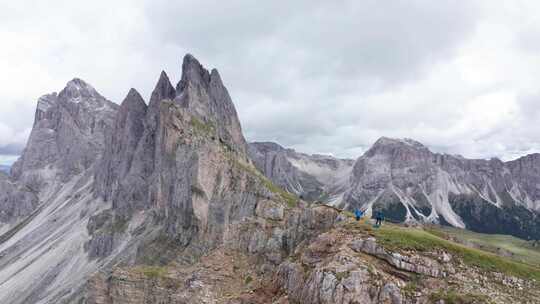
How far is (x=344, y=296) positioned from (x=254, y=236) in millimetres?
37410

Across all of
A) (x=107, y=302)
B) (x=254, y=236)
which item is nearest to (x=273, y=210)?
(x=254, y=236)

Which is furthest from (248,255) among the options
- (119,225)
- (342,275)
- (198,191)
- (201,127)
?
(119,225)

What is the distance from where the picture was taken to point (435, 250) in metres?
54.3

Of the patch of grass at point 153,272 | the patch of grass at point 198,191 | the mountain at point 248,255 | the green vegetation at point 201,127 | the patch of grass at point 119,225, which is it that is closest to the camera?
the mountain at point 248,255

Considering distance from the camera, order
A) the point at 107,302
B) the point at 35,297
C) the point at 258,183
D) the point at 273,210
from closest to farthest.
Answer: the point at 107,302, the point at 273,210, the point at 258,183, the point at 35,297

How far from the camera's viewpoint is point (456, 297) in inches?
1869

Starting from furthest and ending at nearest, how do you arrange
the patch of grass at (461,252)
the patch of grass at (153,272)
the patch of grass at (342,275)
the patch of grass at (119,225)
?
the patch of grass at (119,225) → the patch of grass at (153,272) → the patch of grass at (461,252) → the patch of grass at (342,275)

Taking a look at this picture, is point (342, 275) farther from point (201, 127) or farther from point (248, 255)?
point (201, 127)

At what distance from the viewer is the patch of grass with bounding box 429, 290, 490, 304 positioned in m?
46.9

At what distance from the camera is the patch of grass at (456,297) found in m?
46.9

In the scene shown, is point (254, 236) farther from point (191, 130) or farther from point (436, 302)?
point (191, 130)

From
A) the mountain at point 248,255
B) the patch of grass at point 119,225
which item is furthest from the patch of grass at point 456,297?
the patch of grass at point 119,225

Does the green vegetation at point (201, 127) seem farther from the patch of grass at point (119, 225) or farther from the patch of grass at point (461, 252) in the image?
the patch of grass at point (461, 252)

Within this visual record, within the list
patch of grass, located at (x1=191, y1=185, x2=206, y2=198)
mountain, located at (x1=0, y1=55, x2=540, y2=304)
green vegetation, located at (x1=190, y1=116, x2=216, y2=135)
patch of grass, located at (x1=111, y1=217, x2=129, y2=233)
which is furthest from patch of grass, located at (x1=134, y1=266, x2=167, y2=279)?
patch of grass, located at (x1=111, y1=217, x2=129, y2=233)
